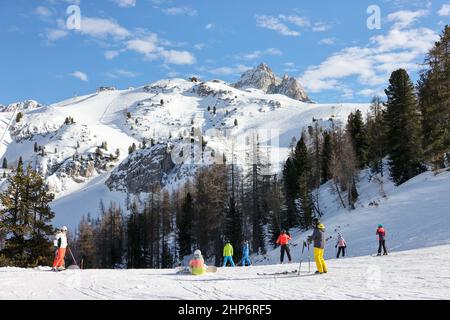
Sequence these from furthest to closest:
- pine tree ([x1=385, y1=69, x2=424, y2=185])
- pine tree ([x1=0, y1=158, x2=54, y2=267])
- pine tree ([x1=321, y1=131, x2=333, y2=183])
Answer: pine tree ([x1=321, y1=131, x2=333, y2=183]) → pine tree ([x1=385, y1=69, x2=424, y2=185]) → pine tree ([x1=0, y1=158, x2=54, y2=267])

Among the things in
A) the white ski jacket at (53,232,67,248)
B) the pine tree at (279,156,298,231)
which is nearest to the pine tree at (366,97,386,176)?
the pine tree at (279,156,298,231)

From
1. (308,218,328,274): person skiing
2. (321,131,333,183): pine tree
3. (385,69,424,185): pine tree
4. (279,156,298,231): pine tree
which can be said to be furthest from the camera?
(321,131,333,183): pine tree

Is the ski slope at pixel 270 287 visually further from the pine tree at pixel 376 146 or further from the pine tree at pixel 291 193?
the pine tree at pixel 291 193

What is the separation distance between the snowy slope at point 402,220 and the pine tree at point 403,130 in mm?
2790

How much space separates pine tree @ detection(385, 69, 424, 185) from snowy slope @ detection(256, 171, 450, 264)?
2790 mm

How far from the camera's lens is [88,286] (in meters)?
12.8

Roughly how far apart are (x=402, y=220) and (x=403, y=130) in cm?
1581

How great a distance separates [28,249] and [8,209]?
328 centimetres

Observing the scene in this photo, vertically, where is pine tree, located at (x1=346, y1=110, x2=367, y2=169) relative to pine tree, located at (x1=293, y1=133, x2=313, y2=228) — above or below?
above

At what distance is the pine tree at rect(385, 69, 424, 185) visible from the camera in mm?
46156

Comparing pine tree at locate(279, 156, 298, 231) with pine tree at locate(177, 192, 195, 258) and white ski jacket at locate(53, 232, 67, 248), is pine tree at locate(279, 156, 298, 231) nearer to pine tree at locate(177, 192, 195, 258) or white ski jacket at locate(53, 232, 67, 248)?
pine tree at locate(177, 192, 195, 258)

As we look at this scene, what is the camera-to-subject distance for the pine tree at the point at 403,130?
46156 millimetres

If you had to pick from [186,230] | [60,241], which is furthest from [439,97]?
[186,230]
